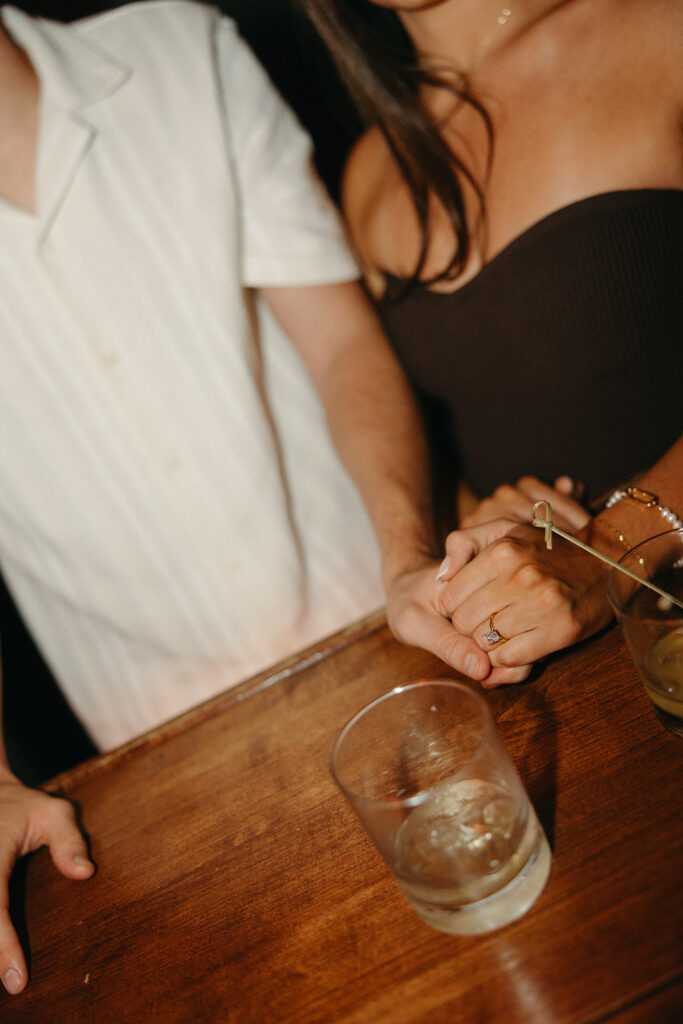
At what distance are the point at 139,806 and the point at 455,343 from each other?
3.44ft

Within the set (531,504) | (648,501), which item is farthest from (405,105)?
(648,501)

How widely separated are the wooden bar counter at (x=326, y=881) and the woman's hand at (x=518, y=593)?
47mm

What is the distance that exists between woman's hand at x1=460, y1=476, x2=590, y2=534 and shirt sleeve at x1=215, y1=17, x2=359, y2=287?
610 mm

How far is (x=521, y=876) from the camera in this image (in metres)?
0.72

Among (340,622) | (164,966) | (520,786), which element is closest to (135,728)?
(340,622)

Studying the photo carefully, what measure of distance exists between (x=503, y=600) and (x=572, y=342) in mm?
678

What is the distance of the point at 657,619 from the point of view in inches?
33.3

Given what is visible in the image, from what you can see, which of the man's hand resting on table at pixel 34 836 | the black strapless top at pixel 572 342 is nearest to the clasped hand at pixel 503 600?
the black strapless top at pixel 572 342

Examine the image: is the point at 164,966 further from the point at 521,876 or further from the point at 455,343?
the point at 455,343

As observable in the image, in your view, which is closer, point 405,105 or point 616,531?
point 616,531

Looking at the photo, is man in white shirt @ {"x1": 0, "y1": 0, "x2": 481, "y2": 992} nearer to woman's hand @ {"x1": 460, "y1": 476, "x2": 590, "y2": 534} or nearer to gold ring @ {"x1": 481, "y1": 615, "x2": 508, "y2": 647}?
woman's hand @ {"x1": 460, "y1": 476, "x2": 590, "y2": 534}

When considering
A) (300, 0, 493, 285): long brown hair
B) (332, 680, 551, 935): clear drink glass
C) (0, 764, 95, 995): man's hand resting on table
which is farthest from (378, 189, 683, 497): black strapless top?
(0, 764, 95, 995): man's hand resting on table

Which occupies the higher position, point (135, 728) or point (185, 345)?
point (185, 345)

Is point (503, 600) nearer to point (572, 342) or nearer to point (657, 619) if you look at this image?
point (657, 619)
